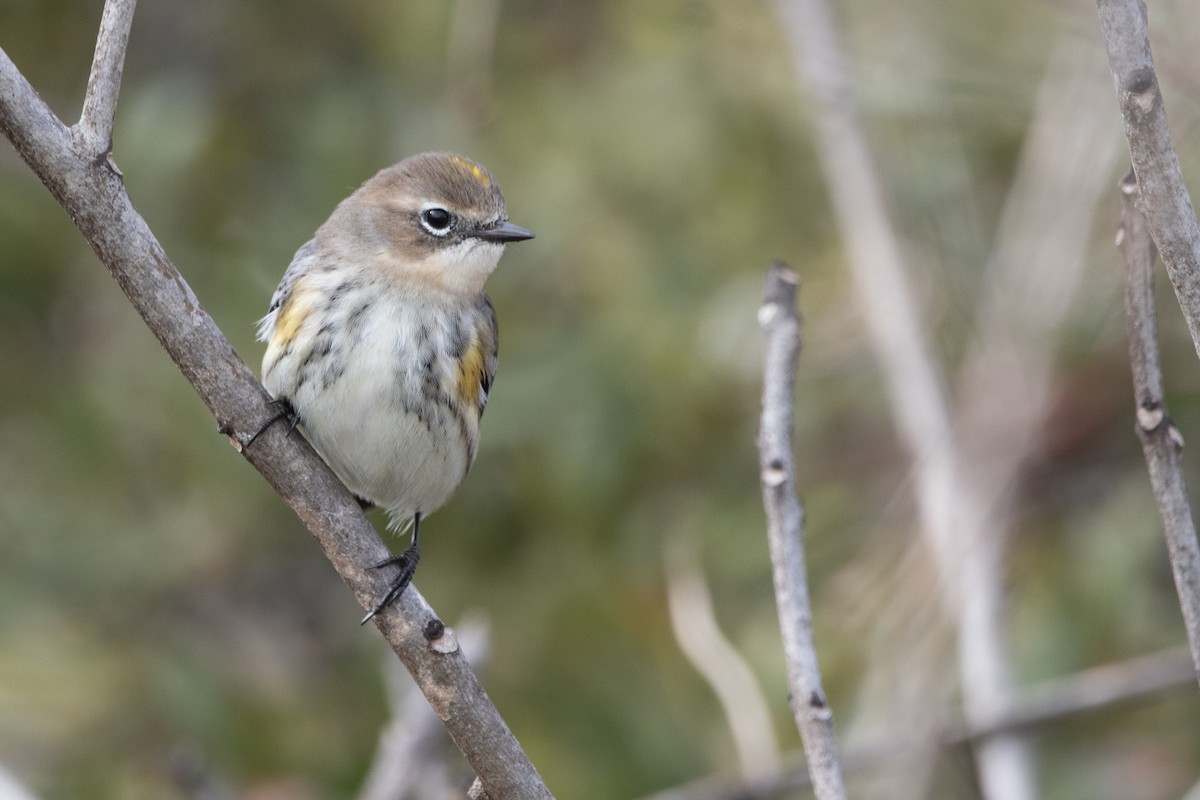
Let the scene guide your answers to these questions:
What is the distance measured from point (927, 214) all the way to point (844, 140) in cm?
34

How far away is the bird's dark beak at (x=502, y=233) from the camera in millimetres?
3289

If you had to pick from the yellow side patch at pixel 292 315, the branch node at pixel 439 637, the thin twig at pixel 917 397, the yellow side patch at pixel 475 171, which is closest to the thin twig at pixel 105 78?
the branch node at pixel 439 637

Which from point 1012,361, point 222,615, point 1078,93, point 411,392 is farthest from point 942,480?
point 222,615

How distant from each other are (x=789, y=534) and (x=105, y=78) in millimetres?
1068

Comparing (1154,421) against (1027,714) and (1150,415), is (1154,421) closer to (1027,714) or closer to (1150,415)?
(1150,415)

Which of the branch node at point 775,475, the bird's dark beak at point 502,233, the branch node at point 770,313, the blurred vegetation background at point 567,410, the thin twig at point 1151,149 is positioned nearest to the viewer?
the thin twig at point 1151,149

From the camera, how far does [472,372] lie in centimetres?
314

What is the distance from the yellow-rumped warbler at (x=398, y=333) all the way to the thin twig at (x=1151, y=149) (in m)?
1.63

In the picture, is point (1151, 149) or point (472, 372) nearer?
point (1151, 149)

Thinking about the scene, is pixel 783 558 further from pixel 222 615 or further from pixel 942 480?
pixel 222 615

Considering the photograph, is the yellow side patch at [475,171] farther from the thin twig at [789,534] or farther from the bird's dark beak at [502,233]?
the thin twig at [789,534]

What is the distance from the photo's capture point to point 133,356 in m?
4.55

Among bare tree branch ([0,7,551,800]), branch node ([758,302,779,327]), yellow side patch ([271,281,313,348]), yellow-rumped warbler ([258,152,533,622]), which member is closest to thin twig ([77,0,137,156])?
bare tree branch ([0,7,551,800])

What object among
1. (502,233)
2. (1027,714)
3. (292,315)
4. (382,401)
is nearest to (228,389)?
(382,401)
